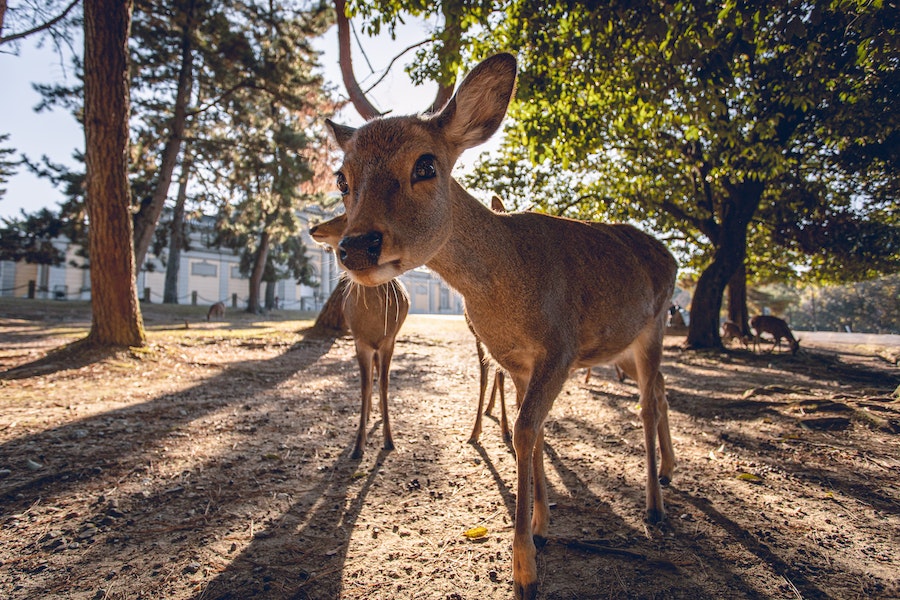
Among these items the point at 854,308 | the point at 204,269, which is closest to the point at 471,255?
the point at 854,308

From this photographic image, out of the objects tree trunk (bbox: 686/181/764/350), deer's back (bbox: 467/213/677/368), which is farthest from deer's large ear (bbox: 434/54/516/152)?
tree trunk (bbox: 686/181/764/350)

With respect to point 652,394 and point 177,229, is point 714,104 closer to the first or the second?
point 652,394

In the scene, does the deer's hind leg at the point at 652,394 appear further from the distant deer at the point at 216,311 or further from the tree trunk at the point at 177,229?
the distant deer at the point at 216,311

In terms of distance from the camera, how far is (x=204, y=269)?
1842 inches

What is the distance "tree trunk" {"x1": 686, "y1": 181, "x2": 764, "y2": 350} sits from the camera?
1298 centimetres

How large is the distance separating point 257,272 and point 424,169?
27.7 meters

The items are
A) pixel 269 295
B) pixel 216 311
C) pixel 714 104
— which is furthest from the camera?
pixel 269 295

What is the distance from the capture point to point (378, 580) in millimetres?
2164

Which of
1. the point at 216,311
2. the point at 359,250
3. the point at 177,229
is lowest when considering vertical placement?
the point at 216,311

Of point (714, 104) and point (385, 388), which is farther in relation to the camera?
point (714, 104)

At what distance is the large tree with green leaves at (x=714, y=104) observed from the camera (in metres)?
4.34

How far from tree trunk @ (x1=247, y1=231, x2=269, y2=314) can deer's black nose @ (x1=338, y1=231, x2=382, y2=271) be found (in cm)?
2694

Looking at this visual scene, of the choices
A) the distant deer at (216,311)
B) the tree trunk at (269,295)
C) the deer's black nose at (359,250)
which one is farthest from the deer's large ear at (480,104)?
the tree trunk at (269,295)

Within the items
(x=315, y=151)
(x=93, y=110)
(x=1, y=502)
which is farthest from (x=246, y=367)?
(x=315, y=151)
